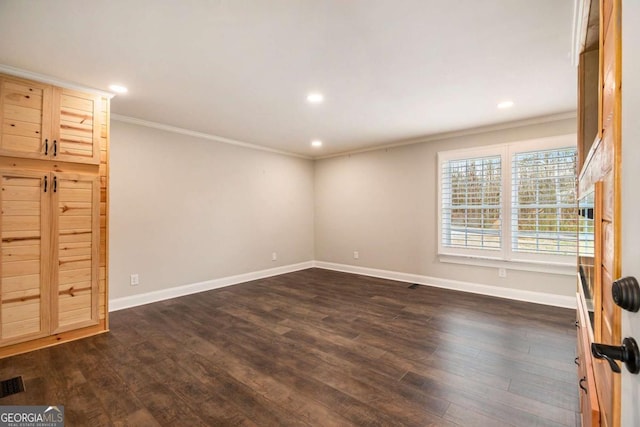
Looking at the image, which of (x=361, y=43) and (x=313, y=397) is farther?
(x=361, y=43)

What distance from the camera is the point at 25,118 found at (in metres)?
2.57

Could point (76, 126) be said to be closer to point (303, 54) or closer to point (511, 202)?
point (303, 54)

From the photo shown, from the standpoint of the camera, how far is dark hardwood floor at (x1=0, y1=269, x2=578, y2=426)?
69.9 inches

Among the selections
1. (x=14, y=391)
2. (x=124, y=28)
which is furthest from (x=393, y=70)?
(x=14, y=391)

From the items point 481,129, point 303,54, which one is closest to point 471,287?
point 481,129

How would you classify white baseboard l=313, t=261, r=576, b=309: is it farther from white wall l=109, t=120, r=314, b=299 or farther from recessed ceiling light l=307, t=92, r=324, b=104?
recessed ceiling light l=307, t=92, r=324, b=104

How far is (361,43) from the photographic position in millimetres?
2145

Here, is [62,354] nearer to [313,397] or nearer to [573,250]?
[313,397]

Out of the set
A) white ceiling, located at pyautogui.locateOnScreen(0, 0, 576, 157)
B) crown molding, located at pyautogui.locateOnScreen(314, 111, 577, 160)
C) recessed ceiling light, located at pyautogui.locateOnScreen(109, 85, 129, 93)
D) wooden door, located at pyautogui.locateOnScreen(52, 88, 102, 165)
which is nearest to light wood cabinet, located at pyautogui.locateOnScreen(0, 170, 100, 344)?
wooden door, located at pyautogui.locateOnScreen(52, 88, 102, 165)

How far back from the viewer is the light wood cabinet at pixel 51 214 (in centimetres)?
250

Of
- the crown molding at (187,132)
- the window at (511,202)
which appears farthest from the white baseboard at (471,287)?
the crown molding at (187,132)

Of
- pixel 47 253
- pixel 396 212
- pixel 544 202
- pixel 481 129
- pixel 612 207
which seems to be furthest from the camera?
pixel 396 212

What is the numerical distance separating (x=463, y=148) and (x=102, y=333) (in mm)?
5177

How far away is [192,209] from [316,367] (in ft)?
10.3
